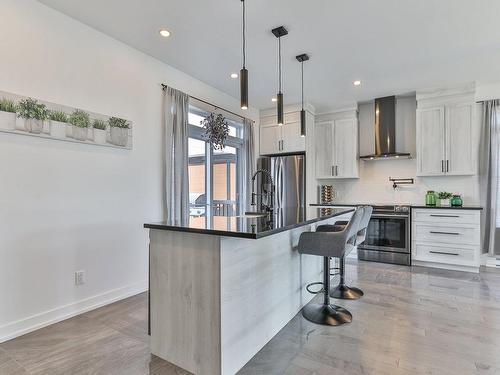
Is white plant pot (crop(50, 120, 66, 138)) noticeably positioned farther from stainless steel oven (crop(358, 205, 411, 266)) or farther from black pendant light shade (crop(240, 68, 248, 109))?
stainless steel oven (crop(358, 205, 411, 266))

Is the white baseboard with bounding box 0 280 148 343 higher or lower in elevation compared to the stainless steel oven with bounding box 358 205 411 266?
lower

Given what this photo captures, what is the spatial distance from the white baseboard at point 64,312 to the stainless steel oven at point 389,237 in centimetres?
362

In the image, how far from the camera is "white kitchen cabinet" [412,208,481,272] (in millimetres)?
4121

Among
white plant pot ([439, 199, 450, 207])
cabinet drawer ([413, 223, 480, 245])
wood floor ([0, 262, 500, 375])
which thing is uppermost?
white plant pot ([439, 199, 450, 207])

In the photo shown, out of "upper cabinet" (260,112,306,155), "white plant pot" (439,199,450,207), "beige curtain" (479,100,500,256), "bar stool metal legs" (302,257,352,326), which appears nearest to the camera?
"bar stool metal legs" (302,257,352,326)

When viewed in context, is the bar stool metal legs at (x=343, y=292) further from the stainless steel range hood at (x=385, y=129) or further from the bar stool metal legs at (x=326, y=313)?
the stainless steel range hood at (x=385, y=129)

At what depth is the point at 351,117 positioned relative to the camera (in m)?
5.35

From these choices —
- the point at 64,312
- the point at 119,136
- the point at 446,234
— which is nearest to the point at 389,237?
the point at 446,234

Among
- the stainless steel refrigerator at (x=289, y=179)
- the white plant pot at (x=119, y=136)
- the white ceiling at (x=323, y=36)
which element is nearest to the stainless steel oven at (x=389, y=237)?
the stainless steel refrigerator at (x=289, y=179)

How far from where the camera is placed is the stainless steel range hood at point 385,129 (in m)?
4.93

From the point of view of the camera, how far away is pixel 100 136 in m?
2.94

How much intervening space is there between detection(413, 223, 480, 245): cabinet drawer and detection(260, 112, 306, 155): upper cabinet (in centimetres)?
235

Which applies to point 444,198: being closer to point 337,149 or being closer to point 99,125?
point 337,149

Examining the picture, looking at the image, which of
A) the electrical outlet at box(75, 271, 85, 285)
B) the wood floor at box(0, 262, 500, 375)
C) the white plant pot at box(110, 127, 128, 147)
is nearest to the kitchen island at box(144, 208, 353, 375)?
the wood floor at box(0, 262, 500, 375)
